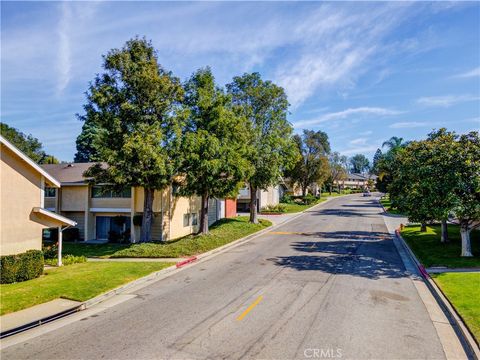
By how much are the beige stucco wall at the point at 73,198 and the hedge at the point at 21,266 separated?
14.6 meters

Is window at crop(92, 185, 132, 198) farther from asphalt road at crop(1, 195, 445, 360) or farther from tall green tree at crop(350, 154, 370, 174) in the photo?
tall green tree at crop(350, 154, 370, 174)

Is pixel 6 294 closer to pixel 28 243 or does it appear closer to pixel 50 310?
pixel 50 310

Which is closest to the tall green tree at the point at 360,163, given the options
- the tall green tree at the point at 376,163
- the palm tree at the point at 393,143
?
the tall green tree at the point at 376,163

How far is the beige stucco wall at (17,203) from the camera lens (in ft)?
54.4

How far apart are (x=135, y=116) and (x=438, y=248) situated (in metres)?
21.9

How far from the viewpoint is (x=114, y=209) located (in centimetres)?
3019

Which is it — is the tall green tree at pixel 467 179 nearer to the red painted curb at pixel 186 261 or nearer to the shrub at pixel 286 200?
the red painted curb at pixel 186 261

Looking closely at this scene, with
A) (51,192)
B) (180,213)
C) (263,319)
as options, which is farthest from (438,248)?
(51,192)

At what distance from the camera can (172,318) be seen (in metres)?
11.3

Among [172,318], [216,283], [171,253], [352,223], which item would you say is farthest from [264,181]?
[172,318]

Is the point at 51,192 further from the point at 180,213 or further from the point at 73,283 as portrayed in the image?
the point at 73,283

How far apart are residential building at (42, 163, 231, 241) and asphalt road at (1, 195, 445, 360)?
1112 centimetres

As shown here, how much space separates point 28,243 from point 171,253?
804 centimetres

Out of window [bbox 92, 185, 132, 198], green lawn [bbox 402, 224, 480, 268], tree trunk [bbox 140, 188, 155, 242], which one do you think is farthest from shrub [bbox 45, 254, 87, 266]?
green lawn [bbox 402, 224, 480, 268]
